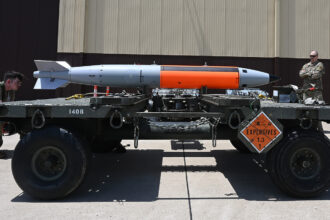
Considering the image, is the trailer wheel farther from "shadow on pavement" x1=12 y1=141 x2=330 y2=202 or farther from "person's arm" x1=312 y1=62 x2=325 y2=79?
"person's arm" x1=312 y1=62 x2=325 y2=79

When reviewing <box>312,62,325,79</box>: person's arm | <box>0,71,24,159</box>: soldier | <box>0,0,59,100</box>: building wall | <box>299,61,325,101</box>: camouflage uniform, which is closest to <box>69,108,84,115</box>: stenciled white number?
<box>0,71,24,159</box>: soldier

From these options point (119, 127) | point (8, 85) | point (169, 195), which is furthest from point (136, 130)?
point (8, 85)

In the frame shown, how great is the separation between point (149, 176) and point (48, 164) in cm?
181

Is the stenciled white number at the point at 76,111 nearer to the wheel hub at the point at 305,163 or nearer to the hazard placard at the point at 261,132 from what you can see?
the hazard placard at the point at 261,132

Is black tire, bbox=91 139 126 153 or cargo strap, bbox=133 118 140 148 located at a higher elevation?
cargo strap, bbox=133 118 140 148

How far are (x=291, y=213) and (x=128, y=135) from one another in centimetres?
253

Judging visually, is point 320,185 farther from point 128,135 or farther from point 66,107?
point 66,107

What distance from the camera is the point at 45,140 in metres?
3.52

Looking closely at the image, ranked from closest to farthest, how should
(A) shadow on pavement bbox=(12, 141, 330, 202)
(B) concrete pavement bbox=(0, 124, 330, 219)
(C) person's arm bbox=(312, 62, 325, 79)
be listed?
(B) concrete pavement bbox=(0, 124, 330, 219) < (A) shadow on pavement bbox=(12, 141, 330, 202) < (C) person's arm bbox=(312, 62, 325, 79)

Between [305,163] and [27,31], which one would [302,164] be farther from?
[27,31]

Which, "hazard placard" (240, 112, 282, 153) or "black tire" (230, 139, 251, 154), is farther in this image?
"black tire" (230, 139, 251, 154)

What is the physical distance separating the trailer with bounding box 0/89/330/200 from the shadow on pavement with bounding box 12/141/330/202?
0.28 m

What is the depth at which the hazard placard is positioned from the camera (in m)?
3.65

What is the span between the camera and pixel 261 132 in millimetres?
3664
